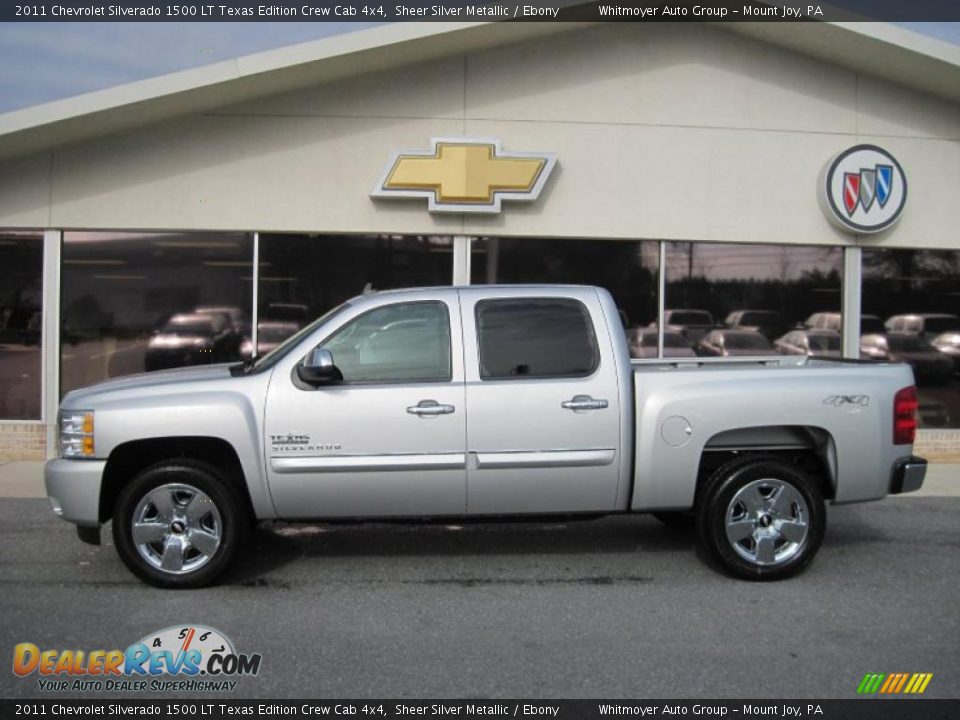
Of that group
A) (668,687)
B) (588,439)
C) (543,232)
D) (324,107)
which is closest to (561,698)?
(668,687)

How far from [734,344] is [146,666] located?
849 centimetres

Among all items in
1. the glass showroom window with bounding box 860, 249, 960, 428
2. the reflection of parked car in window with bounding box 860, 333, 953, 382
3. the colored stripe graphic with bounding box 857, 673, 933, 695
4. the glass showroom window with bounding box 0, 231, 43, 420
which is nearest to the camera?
the colored stripe graphic with bounding box 857, 673, 933, 695

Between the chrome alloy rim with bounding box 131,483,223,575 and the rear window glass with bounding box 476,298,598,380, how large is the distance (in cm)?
199

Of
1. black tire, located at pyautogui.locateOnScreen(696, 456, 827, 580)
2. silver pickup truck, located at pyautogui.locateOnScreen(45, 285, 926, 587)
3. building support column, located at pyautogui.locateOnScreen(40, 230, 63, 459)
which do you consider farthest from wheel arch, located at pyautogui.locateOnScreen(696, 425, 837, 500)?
building support column, located at pyautogui.locateOnScreen(40, 230, 63, 459)

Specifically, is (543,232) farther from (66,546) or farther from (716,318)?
(66,546)

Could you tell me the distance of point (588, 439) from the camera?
588cm

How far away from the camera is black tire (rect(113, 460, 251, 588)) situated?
5742 millimetres

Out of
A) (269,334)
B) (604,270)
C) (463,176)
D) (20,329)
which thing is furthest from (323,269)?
(20,329)

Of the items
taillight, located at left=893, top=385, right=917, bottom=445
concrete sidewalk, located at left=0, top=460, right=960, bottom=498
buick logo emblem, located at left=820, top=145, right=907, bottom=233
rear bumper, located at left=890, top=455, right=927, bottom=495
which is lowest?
concrete sidewalk, located at left=0, top=460, right=960, bottom=498

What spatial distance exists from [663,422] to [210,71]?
6648 mm

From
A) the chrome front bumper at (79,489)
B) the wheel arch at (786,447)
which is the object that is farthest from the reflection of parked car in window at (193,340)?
the wheel arch at (786,447)

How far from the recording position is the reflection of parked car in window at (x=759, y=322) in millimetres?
11406

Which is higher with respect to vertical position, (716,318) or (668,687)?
(716,318)
